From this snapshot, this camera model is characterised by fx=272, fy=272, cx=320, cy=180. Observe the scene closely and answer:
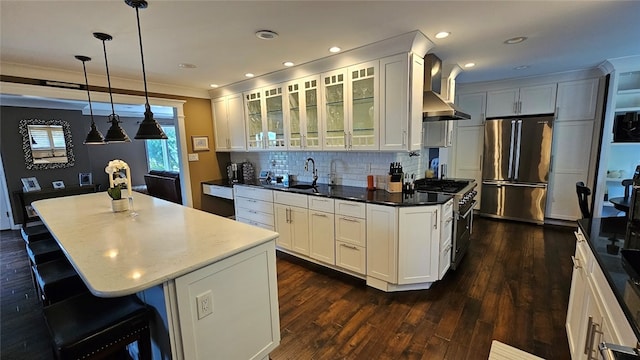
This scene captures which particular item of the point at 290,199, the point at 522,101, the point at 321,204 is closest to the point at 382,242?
the point at 321,204

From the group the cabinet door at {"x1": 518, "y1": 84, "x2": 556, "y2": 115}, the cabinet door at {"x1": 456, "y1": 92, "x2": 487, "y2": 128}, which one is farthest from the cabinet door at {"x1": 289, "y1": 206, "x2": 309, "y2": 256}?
the cabinet door at {"x1": 518, "y1": 84, "x2": 556, "y2": 115}

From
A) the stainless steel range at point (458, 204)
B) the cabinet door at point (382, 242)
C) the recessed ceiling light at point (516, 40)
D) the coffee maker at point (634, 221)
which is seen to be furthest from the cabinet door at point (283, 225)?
the recessed ceiling light at point (516, 40)

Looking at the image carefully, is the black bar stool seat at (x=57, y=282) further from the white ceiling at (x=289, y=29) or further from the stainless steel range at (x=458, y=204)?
the stainless steel range at (x=458, y=204)

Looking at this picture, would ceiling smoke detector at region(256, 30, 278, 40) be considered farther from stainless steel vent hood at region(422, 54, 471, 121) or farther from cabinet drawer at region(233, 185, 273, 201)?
cabinet drawer at region(233, 185, 273, 201)

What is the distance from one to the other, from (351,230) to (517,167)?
341 cm

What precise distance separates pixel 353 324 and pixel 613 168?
4607 millimetres

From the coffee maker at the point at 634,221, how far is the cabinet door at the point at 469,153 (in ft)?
10.6

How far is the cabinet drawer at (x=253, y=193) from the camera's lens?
144 inches

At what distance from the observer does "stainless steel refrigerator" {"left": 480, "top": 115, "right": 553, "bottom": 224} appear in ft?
14.1

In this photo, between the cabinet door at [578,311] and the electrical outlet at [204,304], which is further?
the cabinet door at [578,311]

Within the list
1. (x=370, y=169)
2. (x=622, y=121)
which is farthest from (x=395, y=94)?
(x=622, y=121)

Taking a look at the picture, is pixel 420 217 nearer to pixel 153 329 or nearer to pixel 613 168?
pixel 153 329

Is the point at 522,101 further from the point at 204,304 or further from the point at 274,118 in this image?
the point at 204,304

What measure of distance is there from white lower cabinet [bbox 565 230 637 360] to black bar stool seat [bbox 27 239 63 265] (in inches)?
140
